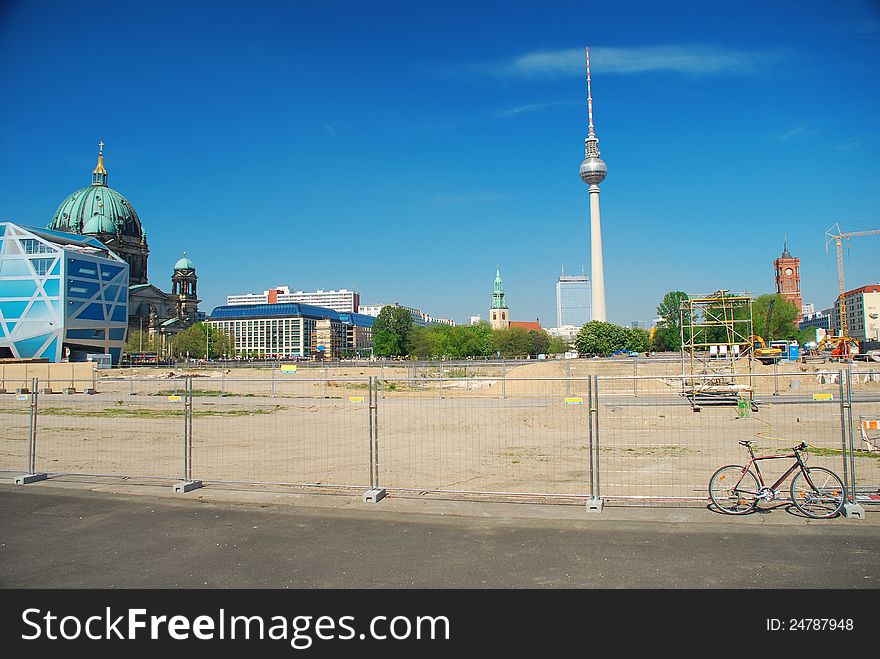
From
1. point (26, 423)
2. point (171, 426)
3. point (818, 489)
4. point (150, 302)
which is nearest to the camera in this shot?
point (818, 489)

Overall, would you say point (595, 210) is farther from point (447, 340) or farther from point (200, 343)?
point (200, 343)

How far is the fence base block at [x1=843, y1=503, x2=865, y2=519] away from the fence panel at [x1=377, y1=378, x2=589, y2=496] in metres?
3.89

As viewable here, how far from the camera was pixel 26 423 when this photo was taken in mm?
23922

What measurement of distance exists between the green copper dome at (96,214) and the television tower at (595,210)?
356ft

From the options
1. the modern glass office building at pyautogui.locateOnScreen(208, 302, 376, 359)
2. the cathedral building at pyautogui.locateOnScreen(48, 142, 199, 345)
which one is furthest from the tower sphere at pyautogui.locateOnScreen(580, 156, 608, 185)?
the cathedral building at pyautogui.locateOnScreen(48, 142, 199, 345)

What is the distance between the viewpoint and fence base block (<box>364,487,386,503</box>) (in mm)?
10180

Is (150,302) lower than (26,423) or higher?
higher

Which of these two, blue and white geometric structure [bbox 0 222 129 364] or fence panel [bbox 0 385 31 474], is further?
blue and white geometric structure [bbox 0 222 129 364]

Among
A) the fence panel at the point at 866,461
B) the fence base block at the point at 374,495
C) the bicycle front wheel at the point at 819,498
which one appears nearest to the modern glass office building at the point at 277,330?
the fence panel at the point at 866,461

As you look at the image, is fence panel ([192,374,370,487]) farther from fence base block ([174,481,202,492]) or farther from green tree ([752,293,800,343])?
green tree ([752,293,800,343])
